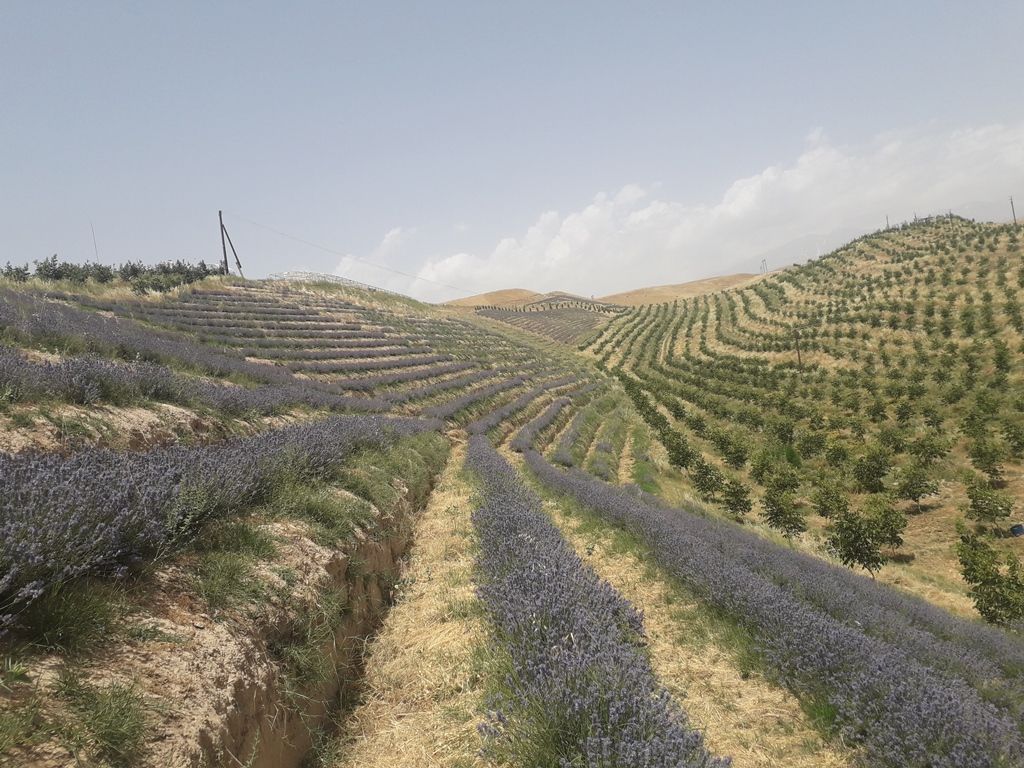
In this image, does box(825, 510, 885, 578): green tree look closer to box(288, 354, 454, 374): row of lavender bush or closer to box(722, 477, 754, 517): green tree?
box(722, 477, 754, 517): green tree

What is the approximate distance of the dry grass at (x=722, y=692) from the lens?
125 inches

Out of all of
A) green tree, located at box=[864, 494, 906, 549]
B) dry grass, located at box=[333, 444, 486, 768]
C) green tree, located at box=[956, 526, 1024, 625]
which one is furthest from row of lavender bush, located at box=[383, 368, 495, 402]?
green tree, located at box=[956, 526, 1024, 625]

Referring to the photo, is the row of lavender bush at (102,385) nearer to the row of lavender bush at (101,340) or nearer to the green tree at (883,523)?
the row of lavender bush at (101,340)

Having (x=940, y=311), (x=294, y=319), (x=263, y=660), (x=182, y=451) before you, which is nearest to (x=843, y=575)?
(x=263, y=660)

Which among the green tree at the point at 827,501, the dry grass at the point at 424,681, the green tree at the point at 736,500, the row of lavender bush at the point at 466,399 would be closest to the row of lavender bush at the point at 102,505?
the dry grass at the point at 424,681

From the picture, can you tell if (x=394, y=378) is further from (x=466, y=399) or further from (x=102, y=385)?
(x=102, y=385)

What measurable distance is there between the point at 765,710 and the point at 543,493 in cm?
735

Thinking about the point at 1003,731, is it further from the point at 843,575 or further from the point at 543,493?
the point at 543,493

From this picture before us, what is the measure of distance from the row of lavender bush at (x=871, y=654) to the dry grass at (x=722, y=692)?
223mm

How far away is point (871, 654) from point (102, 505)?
18.1 ft

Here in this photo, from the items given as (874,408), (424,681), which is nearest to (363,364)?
(424,681)

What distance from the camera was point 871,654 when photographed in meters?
3.75

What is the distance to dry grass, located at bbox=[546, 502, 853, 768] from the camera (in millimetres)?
3166

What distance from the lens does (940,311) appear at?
3391 centimetres
